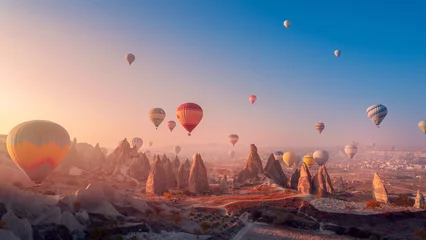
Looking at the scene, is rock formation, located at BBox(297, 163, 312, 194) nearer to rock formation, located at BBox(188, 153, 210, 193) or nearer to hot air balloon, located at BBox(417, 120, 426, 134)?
rock formation, located at BBox(188, 153, 210, 193)

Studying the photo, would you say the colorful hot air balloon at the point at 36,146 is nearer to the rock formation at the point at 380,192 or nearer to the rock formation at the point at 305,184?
the rock formation at the point at 305,184

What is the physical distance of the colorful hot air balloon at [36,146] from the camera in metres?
26.8

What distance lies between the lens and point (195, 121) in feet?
173

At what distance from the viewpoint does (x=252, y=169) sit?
62.4 metres

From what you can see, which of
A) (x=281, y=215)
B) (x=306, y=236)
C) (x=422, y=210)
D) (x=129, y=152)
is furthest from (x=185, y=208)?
(x=129, y=152)

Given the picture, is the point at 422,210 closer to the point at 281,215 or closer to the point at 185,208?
the point at 281,215

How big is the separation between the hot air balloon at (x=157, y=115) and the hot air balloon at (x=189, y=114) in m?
11.5

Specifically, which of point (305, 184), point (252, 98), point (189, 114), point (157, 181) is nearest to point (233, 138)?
point (252, 98)

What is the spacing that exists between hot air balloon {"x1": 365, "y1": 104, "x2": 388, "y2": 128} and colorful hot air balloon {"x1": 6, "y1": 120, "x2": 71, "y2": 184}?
62821 millimetres

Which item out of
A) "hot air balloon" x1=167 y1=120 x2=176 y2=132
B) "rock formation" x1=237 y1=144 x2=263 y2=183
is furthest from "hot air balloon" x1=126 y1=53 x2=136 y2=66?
"rock formation" x1=237 y1=144 x2=263 y2=183

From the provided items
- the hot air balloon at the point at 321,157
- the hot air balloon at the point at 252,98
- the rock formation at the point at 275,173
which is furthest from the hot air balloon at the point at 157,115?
the hot air balloon at the point at 321,157

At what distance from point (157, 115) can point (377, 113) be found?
49.7m

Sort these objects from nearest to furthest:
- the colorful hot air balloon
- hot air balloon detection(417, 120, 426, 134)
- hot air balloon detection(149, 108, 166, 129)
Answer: the colorful hot air balloon < hot air balloon detection(149, 108, 166, 129) < hot air balloon detection(417, 120, 426, 134)

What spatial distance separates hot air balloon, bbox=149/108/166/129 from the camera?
63.6m
